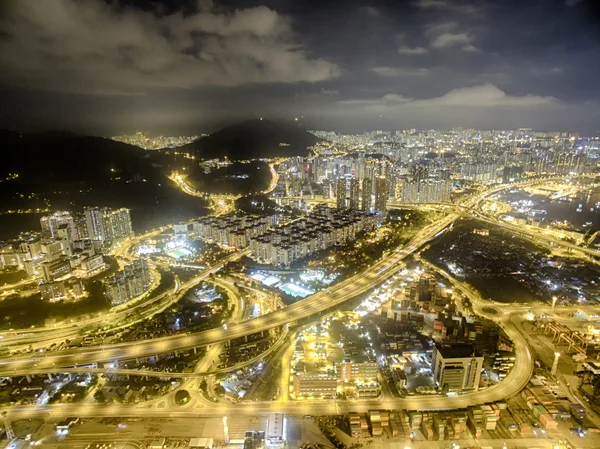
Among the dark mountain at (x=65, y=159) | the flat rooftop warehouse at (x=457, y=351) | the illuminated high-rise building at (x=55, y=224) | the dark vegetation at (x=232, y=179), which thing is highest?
the dark mountain at (x=65, y=159)

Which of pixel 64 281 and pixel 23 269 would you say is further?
pixel 23 269

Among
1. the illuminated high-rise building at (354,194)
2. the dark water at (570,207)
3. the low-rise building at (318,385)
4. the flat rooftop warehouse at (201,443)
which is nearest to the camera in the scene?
the flat rooftop warehouse at (201,443)

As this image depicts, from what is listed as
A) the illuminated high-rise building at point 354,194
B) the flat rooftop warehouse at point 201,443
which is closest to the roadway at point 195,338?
the flat rooftop warehouse at point 201,443

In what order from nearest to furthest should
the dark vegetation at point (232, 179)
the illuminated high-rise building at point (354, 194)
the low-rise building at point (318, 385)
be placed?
the low-rise building at point (318, 385) → the illuminated high-rise building at point (354, 194) → the dark vegetation at point (232, 179)

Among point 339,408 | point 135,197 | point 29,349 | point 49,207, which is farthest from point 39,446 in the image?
point 135,197

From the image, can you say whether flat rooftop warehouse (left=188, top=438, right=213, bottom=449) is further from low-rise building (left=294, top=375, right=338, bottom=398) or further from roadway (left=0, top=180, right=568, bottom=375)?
roadway (left=0, top=180, right=568, bottom=375)

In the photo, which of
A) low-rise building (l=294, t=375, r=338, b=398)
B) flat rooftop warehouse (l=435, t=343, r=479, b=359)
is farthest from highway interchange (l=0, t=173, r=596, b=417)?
flat rooftop warehouse (l=435, t=343, r=479, b=359)

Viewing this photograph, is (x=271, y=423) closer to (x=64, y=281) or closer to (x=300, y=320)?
(x=300, y=320)

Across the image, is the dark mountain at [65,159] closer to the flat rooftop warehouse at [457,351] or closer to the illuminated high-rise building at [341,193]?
the illuminated high-rise building at [341,193]

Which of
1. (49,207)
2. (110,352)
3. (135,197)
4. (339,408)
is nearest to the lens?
(339,408)
